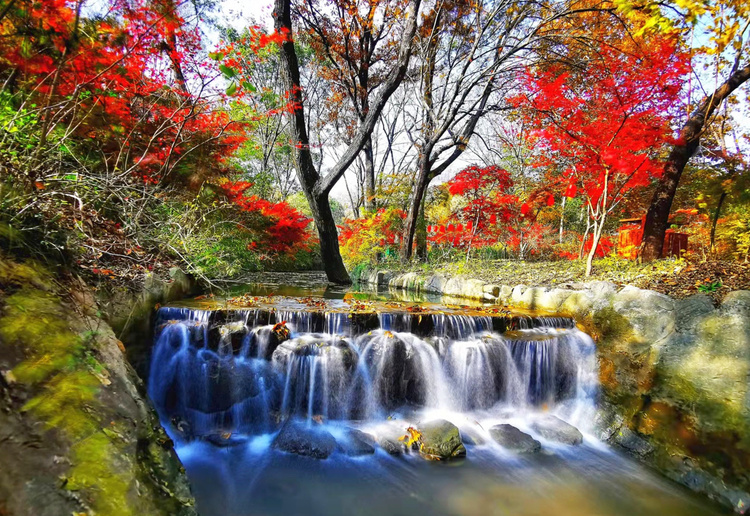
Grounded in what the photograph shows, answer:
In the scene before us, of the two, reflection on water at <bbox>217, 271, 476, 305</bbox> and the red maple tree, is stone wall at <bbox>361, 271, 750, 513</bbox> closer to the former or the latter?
the red maple tree

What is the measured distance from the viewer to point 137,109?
5.31 metres

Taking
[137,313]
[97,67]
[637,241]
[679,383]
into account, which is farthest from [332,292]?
[637,241]

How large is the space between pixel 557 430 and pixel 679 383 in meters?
1.40

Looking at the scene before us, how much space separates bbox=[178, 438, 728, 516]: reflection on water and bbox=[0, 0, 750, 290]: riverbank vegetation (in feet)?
6.67

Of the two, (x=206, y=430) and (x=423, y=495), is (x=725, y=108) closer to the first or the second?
(x=423, y=495)

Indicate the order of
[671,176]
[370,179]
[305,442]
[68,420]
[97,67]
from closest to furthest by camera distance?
[68,420] < [97,67] < [305,442] < [671,176] < [370,179]

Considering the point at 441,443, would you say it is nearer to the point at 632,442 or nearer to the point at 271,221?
the point at 632,442

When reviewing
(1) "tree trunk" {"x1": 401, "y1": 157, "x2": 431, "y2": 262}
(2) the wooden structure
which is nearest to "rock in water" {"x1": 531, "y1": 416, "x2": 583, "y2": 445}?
(2) the wooden structure

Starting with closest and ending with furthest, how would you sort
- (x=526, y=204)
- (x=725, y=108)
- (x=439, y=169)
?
(x=725, y=108) → (x=439, y=169) → (x=526, y=204)

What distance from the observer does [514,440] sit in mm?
3721

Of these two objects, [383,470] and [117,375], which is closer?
[117,375]

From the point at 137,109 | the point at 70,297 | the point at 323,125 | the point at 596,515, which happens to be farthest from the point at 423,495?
the point at 323,125

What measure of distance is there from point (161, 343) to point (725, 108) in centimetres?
1128

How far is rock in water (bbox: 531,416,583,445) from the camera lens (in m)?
3.87
